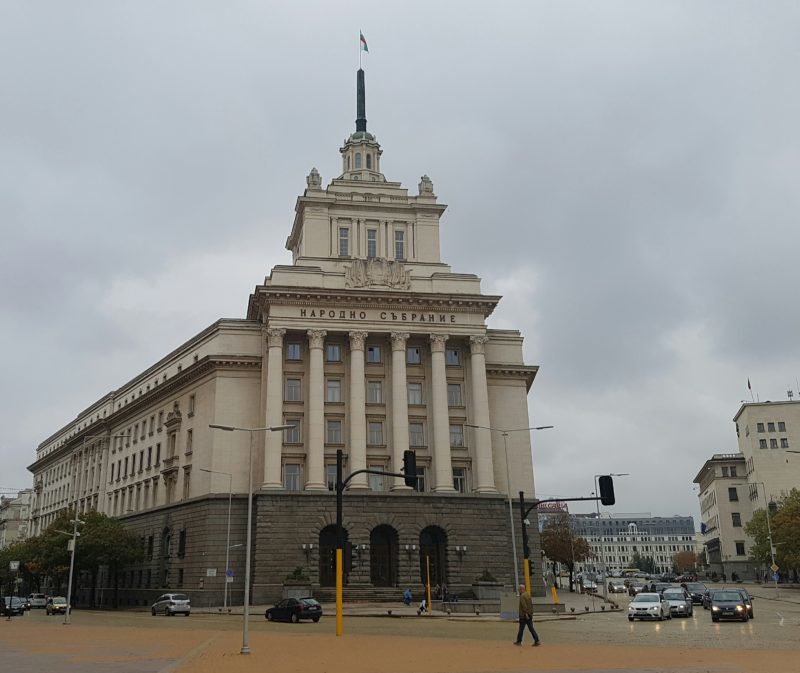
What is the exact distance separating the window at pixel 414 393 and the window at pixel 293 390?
989 centimetres

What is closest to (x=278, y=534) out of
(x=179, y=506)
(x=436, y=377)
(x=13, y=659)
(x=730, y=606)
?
(x=179, y=506)

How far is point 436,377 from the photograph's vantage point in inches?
2734

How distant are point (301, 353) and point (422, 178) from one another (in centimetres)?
2369

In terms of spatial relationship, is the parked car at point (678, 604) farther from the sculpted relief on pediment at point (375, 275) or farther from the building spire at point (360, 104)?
the building spire at point (360, 104)

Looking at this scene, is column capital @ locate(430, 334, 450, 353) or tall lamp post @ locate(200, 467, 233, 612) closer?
tall lamp post @ locate(200, 467, 233, 612)

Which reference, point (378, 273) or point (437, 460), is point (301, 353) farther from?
point (437, 460)

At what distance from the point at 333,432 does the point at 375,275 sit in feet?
47.4

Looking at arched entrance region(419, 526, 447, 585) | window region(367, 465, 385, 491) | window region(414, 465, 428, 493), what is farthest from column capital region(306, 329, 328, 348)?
arched entrance region(419, 526, 447, 585)

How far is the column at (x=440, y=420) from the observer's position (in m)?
67.0

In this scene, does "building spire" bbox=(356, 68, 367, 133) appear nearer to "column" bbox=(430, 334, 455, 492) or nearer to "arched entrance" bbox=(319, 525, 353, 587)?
"column" bbox=(430, 334, 455, 492)

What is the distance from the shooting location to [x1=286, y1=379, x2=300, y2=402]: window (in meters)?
68.8

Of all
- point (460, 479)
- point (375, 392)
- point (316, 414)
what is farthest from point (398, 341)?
point (460, 479)

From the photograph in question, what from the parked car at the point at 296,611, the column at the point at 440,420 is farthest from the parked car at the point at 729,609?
the column at the point at 440,420

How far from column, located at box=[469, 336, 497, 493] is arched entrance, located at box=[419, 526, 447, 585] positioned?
5.12 meters
